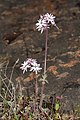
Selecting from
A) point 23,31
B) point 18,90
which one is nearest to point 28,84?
point 18,90

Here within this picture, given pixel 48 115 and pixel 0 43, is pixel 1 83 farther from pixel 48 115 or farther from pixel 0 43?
pixel 0 43

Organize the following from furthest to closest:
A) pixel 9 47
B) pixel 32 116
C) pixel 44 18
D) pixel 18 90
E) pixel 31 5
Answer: pixel 31 5
pixel 9 47
pixel 18 90
pixel 32 116
pixel 44 18

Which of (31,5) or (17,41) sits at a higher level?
(31,5)

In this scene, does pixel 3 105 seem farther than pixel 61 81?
No

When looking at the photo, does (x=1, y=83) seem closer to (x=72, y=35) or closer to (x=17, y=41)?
(x=17, y=41)

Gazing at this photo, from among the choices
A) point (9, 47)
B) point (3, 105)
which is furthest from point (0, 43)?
point (3, 105)

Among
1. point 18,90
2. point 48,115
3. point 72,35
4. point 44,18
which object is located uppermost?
point 44,18

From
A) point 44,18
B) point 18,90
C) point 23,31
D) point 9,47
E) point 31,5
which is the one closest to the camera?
point 44,18
